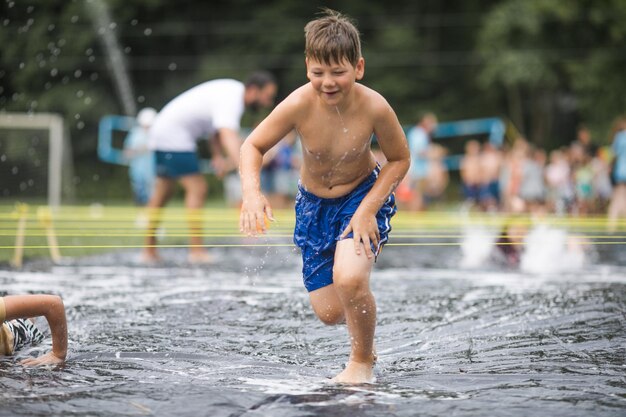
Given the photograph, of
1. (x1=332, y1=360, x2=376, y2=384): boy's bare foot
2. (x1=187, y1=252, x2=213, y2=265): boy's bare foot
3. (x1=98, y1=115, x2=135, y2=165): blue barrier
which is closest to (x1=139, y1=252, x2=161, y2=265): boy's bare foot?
(x1=187, y1=252, x2=213, y2=265): boy's bare foot

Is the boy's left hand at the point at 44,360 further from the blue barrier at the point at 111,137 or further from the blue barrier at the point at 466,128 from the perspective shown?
the blue barrier at the point at 466,128

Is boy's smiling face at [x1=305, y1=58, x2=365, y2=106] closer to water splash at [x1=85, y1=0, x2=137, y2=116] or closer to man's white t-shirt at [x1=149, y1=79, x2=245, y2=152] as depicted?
man's white t-shirt at [x1=149, y1=79, x2=245, y2=152]

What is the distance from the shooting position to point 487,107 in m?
27.0

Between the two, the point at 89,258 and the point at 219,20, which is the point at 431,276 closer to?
the point at 89,258

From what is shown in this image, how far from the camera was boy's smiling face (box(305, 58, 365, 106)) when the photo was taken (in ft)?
11.5

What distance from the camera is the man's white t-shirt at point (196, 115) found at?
7699 millimetres

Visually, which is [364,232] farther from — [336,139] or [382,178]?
Answer: [336,139]

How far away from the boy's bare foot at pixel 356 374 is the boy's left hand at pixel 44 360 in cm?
110

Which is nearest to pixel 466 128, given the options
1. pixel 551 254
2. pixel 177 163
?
pixel 551 254

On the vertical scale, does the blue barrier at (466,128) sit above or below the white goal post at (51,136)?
above

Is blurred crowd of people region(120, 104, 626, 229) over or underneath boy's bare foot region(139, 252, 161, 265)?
over

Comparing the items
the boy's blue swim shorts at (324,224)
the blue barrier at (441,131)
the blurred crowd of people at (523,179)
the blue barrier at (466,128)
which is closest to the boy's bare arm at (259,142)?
the boy's blue swim shorts at (324,224)

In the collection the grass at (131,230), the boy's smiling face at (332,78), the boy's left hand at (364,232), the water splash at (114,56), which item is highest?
the water splash at (114,56)

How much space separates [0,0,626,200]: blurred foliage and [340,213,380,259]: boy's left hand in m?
19.9
